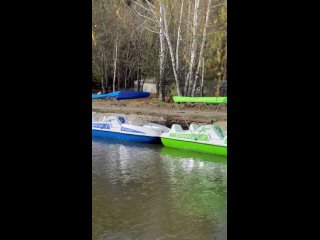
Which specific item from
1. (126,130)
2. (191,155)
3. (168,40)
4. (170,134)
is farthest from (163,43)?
(191,155)

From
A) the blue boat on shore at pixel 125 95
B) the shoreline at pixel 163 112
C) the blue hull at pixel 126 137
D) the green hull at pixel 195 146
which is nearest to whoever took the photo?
the green hull at pixel 195 146

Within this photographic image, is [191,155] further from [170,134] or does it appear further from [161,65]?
[161,65]

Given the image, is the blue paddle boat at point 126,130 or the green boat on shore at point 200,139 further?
the blue paddle boat at point 126,130

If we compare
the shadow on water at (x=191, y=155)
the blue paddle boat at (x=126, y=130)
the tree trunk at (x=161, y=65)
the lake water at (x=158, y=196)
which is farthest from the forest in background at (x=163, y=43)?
the lake water at (x=158, y=196)

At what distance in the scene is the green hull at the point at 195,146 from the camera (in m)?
6.94

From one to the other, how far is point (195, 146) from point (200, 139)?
200 mm

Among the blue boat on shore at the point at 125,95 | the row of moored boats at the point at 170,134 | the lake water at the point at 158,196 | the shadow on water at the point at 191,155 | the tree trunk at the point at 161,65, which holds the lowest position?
the lake water at the point at 158,196

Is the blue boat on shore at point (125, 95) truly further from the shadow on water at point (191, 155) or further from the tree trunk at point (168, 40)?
the shadow on water at point (191, 155)

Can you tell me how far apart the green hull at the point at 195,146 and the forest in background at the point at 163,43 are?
2.19m
